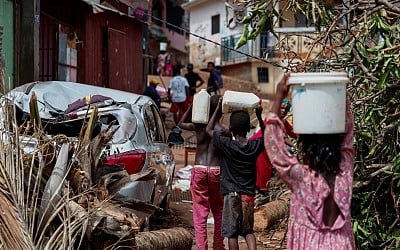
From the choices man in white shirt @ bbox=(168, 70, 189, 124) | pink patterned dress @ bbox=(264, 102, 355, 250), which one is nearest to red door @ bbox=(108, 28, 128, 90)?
man in white shirt @ bbox=(168, 70, 189, 124)

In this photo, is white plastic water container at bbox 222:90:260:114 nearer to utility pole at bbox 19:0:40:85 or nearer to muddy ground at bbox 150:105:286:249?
muddy ground at bbox 150:105:286:249

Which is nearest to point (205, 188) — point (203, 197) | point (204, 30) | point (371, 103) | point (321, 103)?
point (203, 197)

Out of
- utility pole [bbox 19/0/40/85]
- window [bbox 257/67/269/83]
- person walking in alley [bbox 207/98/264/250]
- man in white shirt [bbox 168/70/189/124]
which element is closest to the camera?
person walking in alley [bbox 207/98/264/250]

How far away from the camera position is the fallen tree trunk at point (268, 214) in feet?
30.0

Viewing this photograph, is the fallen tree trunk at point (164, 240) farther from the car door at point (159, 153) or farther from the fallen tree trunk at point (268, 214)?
the fallen tree trunk at point (268, 214)

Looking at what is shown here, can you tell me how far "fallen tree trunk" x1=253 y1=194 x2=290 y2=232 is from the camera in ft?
30.0

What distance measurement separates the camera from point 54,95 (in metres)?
8.37

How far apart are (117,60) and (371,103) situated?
13184 mm

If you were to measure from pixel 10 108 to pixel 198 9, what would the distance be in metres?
34.9

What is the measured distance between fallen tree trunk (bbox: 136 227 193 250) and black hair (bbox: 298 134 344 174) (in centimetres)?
267

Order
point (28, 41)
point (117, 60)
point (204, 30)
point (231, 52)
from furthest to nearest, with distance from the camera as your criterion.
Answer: point (204, 30) → point (231, 52) → point (117, 60) → point (28, 41)

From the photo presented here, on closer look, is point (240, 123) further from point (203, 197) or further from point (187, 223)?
point (187, 223)

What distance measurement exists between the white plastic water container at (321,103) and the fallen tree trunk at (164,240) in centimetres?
276

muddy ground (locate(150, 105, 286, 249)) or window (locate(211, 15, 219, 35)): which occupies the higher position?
window (locate(211, 15, 219, 35))
